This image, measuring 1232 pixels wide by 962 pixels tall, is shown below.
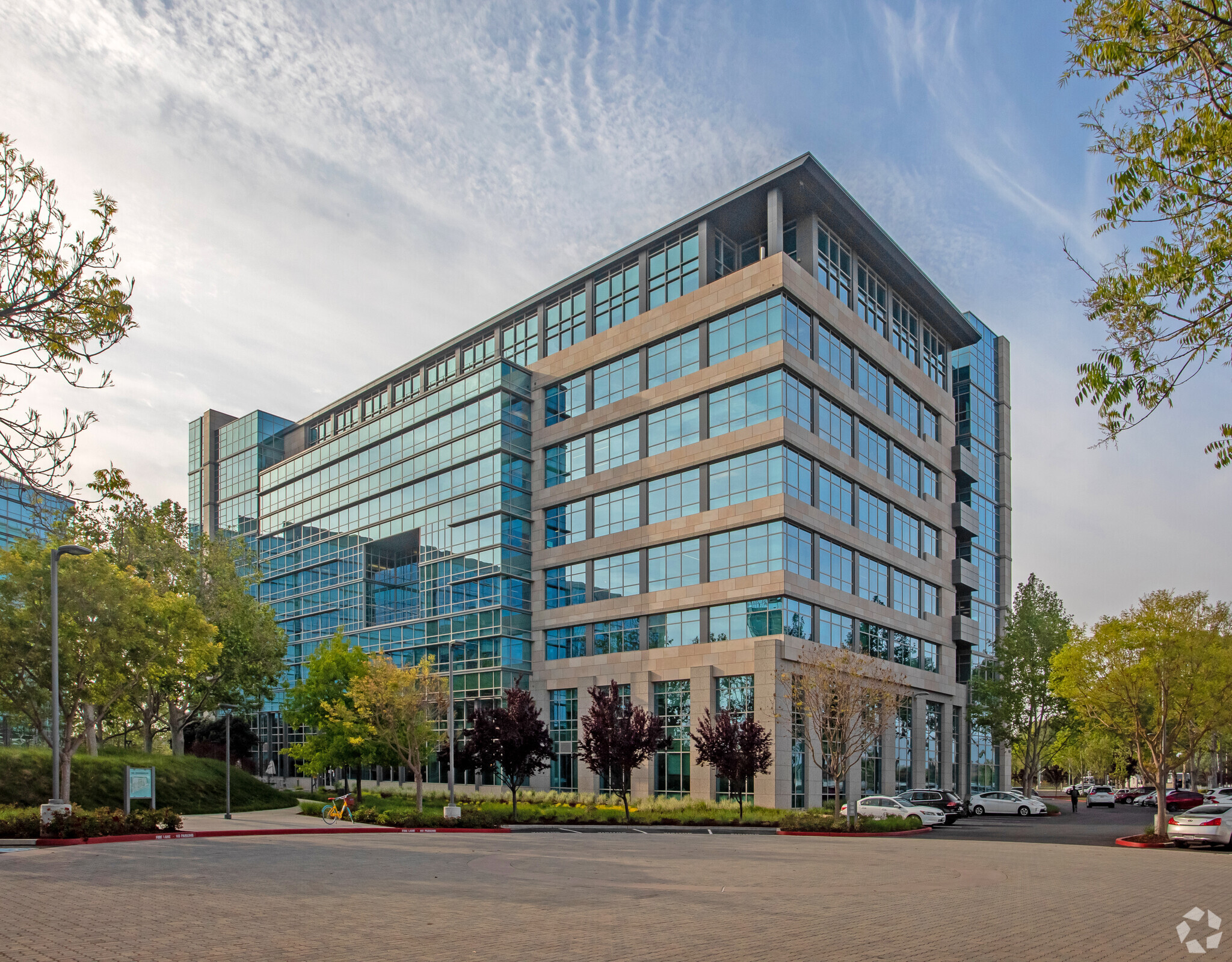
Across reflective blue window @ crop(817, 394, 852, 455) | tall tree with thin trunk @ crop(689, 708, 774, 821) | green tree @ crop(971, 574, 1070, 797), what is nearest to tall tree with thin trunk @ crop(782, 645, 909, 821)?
tall tree with thin trunk @ crop(689, 708, 774, 821)

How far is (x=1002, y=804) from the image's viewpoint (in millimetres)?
54688

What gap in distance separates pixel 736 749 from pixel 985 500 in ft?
134

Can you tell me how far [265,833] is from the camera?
3164 cm

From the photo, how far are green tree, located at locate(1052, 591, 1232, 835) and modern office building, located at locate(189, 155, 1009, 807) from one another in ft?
52.4

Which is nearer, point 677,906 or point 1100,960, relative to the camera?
point 1100,960

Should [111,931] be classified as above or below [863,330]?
below

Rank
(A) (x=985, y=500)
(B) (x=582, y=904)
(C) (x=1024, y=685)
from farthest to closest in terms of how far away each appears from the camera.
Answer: (A) (x=985, y=500) < (C) (x=1024, y=685) < (B) (x=582, y=904)

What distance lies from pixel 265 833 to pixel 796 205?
40.5 m

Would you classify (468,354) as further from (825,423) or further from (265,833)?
(265,833)

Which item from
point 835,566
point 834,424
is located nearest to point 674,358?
point 834,424

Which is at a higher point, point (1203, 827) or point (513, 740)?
point (513, 740)

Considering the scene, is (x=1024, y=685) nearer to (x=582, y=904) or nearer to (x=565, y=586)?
(x=565, y=586)

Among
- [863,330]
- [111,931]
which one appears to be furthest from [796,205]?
[111,931]

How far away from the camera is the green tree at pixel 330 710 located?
4794 cm
